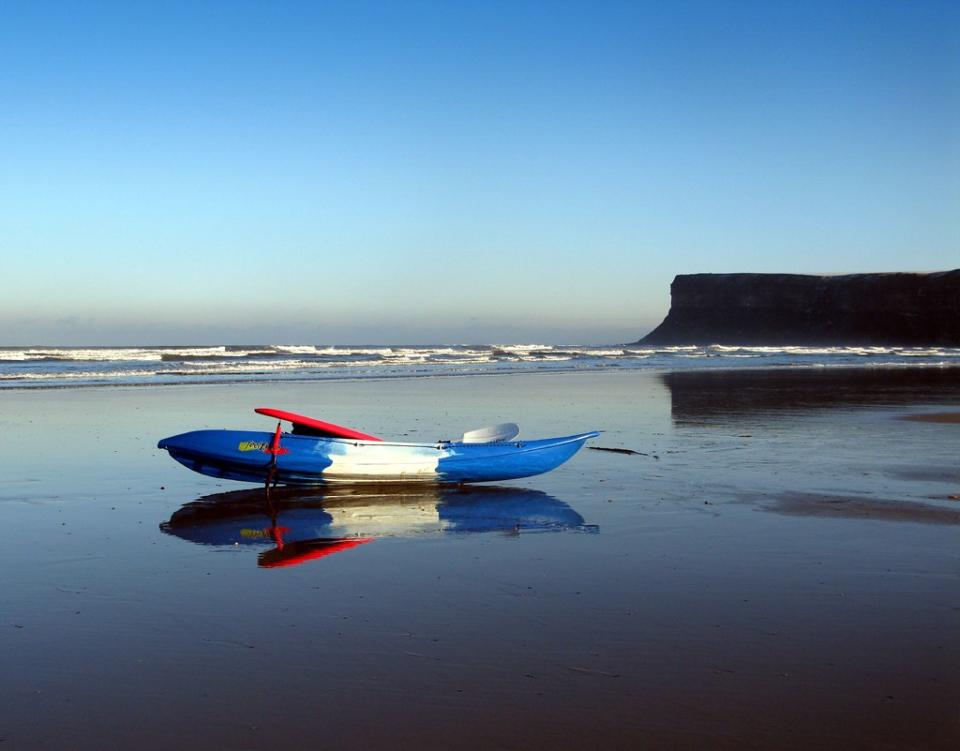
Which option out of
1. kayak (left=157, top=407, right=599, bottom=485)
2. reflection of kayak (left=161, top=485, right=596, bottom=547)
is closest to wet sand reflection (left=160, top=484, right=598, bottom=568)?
reflection of kayak (left=161, top=485, right=596, bottom=547)

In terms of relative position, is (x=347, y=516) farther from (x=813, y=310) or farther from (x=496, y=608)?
(x=813, y=310)

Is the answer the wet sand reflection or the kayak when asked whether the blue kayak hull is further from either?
the wet sand reflection

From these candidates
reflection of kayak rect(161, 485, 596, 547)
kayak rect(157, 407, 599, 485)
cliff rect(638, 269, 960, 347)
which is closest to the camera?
reflection of kayak rect(161, 485, 596, 547)

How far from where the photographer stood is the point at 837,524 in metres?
9.30

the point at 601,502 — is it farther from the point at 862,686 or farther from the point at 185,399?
the point at 185,399

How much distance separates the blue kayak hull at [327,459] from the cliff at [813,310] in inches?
4574

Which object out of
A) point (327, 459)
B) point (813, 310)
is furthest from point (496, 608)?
point (813, 310)

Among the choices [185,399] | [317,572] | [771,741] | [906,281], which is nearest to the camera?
[771,741]

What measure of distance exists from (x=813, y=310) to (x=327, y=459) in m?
137

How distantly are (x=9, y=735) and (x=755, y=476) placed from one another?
9769 millimetres

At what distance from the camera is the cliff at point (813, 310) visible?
12281 centimetres

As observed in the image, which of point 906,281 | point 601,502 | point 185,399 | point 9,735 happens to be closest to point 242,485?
point 601,502

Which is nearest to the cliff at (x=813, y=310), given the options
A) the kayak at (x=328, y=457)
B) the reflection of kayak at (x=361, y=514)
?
the kayak at (x=328, y=457)

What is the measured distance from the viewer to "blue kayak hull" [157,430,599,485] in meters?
11.5
